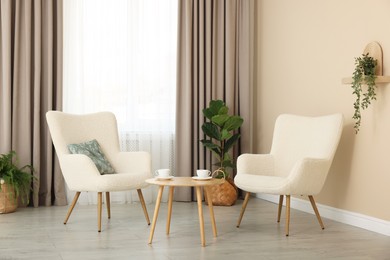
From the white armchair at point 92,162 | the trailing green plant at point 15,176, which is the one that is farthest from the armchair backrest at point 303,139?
the trailing green plant at point 15,176

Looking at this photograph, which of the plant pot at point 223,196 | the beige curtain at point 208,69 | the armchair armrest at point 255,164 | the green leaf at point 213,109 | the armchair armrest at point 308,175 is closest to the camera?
the armchair armrest at point 308,175

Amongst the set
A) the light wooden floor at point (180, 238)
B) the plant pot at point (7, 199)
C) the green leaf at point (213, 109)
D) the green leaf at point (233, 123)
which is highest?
the green leaf at point (213, 109)

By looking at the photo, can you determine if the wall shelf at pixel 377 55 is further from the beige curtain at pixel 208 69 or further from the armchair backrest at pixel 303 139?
the beige curtain at pixel 208 69

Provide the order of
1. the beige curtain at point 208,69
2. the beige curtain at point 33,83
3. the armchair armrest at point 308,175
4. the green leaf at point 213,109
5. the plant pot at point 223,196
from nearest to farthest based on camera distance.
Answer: the armchair armrest at point 308,175
the beige curtain at point 33,83
the plant pot at point 223,196
the green leaf at point 213,109
the beige curtain at point 208,69

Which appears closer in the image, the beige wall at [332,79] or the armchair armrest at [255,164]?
the beige wall at [332,79]

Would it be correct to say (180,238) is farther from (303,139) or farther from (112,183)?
(303,139)

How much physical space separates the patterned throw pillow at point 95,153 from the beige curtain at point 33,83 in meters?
0.81

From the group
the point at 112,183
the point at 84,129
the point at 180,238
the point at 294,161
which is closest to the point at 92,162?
the point at 112,183

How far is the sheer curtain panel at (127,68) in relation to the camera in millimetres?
5539

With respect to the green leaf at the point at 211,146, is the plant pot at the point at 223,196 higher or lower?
lower

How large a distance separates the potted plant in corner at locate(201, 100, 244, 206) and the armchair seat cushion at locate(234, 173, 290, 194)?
1.17 meters

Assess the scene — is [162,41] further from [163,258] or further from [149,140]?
[163,258]

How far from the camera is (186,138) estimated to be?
5.80 metres

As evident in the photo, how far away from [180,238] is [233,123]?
6.36 ft
